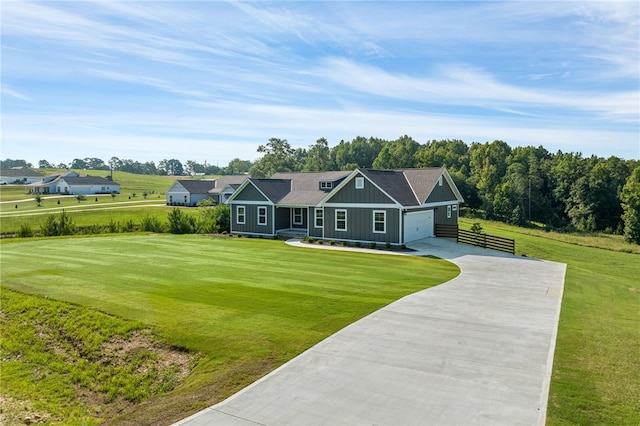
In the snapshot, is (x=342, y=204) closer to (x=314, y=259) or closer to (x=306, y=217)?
(x=306, y=217)

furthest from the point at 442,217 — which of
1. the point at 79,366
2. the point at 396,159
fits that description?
the point at 396,159

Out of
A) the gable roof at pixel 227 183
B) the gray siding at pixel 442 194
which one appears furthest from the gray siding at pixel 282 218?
the gable roof at pixel 227 183

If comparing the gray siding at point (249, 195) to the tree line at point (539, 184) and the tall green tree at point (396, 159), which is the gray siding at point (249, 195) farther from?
the tall green tree at point (396, 159)

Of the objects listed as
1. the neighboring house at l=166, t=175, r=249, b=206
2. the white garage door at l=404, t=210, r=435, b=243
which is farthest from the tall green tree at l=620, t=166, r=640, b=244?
the neighboring house at l=166, t=175, r=249, b=206

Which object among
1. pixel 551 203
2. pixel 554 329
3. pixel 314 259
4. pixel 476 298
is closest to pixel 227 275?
pixel 314 259

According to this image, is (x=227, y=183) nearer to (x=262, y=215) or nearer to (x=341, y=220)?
(x=262, y=215)

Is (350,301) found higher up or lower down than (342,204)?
lower down
